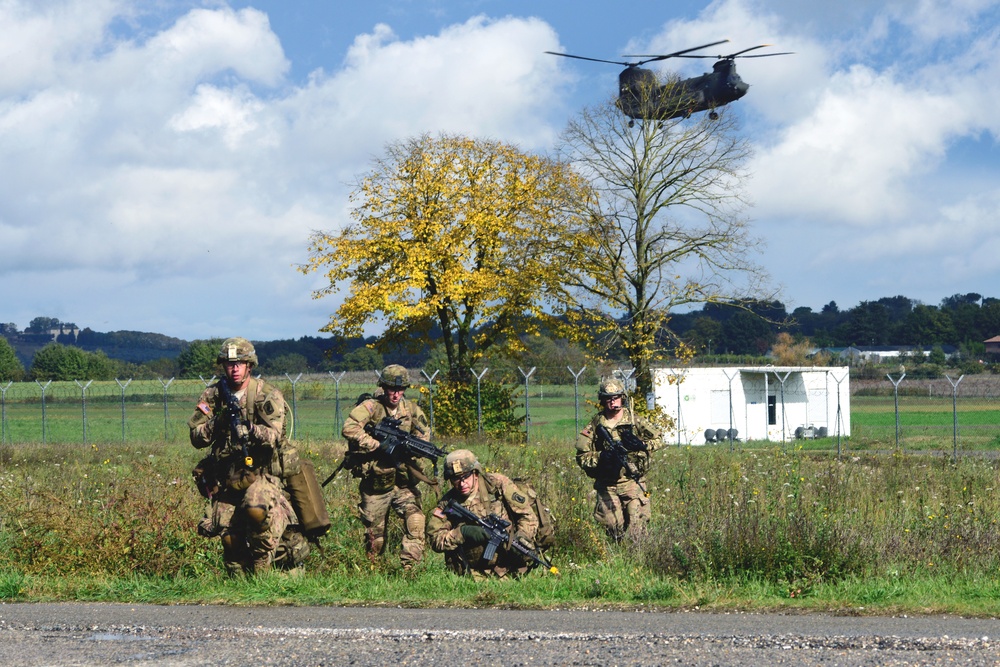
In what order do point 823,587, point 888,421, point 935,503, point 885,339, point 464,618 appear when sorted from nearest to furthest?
point 464,618, point 823,587, point 935,503, point 888,421, point 885,339

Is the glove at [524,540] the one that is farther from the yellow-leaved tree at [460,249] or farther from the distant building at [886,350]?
the distant building at [886,350]

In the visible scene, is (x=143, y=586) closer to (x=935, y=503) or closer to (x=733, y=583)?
(x=733, y=583)

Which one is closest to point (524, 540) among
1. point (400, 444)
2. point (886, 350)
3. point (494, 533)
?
point (494, 533)

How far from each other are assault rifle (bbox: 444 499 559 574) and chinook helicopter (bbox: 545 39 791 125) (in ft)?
90.1

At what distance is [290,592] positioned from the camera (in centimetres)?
836

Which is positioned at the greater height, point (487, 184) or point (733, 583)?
point (487, 184)

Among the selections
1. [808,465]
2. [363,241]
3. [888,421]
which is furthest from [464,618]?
[888,421]

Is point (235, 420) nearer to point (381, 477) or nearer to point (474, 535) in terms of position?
point (381, 477)

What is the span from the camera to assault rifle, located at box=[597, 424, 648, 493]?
10242 millimetres

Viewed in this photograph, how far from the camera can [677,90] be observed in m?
37.2

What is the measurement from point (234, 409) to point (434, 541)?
193 centimetres

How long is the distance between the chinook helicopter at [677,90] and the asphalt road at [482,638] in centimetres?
2919

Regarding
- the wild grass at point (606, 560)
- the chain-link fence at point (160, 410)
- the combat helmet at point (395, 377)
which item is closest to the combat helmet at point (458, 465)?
the wild grass at point (606, 560)

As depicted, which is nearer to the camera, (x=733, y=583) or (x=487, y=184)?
(x=733, y=583)
